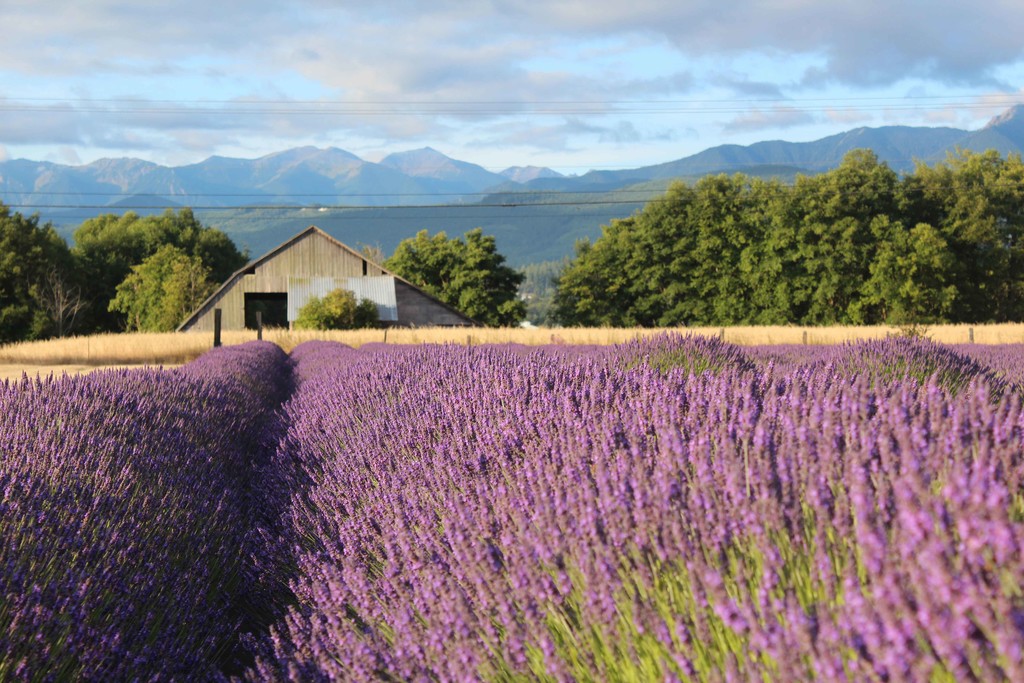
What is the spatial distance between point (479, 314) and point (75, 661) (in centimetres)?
5092

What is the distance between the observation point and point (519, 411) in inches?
144

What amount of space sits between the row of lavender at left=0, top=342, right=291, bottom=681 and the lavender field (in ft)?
0.05

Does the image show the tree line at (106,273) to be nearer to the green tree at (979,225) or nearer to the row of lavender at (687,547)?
the green tree at (979,225)

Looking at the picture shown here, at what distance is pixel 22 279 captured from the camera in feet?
158

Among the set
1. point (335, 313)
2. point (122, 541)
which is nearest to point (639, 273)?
point (335, 313)

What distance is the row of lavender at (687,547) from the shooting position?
117cm

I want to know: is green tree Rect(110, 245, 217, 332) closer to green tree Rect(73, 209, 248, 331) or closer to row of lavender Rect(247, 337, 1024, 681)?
green tree Rect(73, 209, 248, 331)

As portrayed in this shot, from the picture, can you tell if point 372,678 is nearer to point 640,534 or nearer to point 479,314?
point 640,534

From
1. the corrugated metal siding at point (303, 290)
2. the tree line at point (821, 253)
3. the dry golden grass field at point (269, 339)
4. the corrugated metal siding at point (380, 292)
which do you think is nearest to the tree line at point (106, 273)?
the corrugated metal siding at point (303, 290)

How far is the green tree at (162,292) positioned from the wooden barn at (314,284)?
10.3 m

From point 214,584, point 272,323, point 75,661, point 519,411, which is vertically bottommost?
point 272,323

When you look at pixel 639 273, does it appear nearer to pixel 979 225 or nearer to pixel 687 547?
pixel 979 225

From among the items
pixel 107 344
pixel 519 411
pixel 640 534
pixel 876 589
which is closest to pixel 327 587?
pixel 519 411

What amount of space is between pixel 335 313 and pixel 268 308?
19.9m
